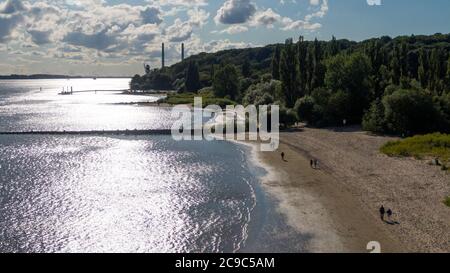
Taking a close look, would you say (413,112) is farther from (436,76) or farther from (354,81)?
(436,76)

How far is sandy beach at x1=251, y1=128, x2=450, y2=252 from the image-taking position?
35812mm

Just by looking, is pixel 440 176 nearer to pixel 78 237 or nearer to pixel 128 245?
pixel 128 245

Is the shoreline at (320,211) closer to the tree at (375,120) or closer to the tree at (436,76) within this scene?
the tree at (375,120)

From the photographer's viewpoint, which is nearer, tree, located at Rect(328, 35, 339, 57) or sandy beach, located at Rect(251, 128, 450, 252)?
sandy beach, located at Rect(251, 128, 450, 252)

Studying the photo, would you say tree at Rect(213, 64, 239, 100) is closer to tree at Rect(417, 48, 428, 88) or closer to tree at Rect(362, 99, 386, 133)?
tree at Rect(417, 48, 428, 88)

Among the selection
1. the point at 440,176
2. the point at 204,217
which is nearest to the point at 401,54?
the point at 440,176

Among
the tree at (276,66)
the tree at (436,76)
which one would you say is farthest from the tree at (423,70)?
the tree at (276,66)

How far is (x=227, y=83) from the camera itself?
584 ft

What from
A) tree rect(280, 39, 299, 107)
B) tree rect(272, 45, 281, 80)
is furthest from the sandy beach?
tree rect(272, 45, 281, 80)

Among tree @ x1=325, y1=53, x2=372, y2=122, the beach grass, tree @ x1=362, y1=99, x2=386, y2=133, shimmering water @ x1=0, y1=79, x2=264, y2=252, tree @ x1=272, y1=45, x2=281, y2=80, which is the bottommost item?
shimmering water @ x1=0, y1=79, x2=264, y2=252

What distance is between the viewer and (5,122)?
12594 centimetres

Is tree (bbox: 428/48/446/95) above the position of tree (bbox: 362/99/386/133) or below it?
above

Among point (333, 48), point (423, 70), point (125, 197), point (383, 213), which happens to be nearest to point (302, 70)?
point (333, 48)

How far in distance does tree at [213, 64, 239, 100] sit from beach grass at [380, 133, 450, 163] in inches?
4351
